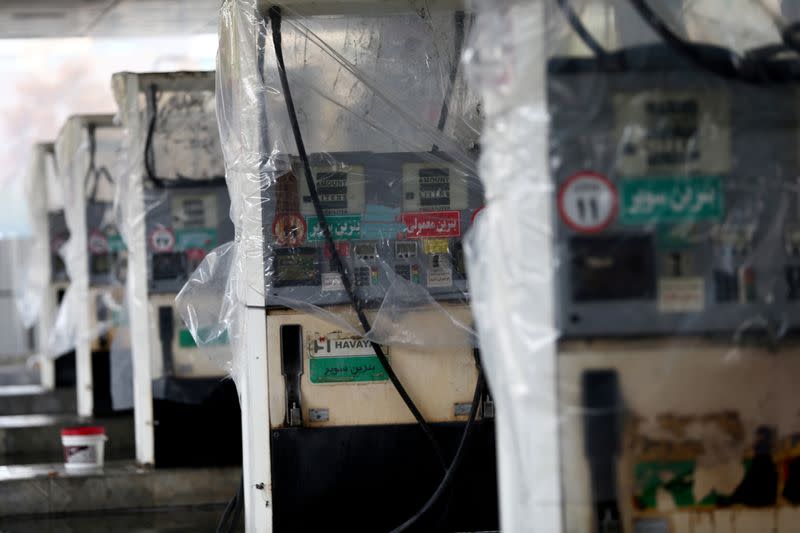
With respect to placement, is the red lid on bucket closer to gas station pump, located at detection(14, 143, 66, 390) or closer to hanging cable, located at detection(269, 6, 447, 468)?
hanging cable, located at detection(269, 6, 447, 468)

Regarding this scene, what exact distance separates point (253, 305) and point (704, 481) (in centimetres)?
192

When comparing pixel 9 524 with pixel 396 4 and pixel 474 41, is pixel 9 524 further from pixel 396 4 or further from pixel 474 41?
pixel 474 41

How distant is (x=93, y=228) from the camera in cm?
785

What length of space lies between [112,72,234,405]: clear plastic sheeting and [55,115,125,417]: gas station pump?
152 centimetres

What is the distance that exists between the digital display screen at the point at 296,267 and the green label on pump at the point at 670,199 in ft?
5.77

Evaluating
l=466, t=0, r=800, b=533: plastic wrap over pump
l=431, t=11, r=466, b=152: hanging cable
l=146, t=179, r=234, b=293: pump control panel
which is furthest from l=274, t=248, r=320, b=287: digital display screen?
l=146, t=179, r=234, b=293: pump control panel

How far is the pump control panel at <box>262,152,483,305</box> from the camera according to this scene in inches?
169

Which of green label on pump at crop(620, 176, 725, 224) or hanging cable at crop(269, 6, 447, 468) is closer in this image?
green label on pump at crop(620, 176, 725, 224)

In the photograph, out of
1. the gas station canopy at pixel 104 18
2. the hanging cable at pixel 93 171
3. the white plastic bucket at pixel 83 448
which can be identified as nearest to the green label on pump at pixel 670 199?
the white plastic bucket at pixel 83 448

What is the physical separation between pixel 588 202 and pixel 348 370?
1825 millimetres

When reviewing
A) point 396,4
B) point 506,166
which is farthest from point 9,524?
point 506,166

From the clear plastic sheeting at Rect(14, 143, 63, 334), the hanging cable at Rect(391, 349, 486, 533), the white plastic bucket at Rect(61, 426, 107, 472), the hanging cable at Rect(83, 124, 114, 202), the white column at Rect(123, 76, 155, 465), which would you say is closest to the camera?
the hanging cable at Rect(391, 349, 486, 533)

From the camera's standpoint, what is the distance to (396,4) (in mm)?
4391

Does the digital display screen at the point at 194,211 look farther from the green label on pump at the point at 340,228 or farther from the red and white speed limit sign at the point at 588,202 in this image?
the red and white speed limit sign at the point at 588,202
